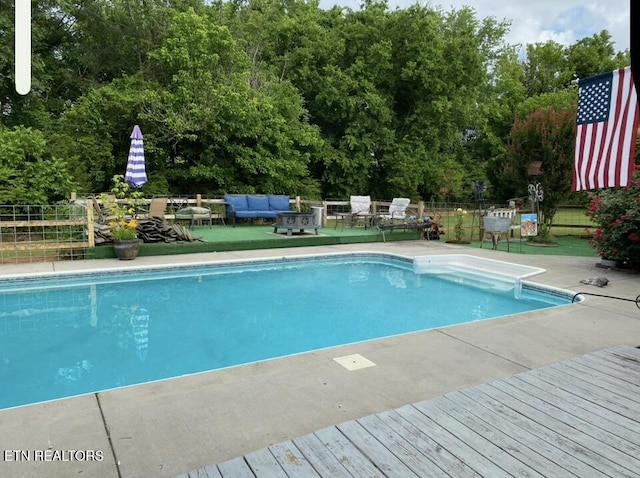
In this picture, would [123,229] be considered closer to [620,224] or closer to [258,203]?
[258,203]

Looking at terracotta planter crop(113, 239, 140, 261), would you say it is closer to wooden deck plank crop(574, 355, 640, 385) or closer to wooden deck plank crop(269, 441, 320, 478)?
wooden deck plank crop(269, 441, 320, 478)

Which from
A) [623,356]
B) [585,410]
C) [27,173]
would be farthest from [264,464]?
[27,173]

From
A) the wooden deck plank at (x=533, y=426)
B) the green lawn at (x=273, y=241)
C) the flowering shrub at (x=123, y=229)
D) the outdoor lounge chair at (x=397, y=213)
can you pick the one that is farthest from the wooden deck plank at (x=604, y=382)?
the outdoor lounge chair at (x=397, y=213)

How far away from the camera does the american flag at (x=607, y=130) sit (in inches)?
160

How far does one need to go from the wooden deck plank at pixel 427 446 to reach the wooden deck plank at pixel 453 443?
0.02m

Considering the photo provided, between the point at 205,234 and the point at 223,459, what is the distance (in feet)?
27.2

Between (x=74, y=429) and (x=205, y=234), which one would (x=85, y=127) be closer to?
(x=205, y=234)

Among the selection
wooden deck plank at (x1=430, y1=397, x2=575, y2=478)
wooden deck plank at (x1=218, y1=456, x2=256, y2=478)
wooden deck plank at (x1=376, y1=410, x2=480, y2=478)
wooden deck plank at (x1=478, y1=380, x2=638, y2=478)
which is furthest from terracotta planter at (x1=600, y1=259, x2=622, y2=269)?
wooden deck plank at (x1=218, y1=456, x2=256, y2=478)

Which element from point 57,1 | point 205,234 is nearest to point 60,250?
point 205,234

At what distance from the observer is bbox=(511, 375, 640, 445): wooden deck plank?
6.88 feet

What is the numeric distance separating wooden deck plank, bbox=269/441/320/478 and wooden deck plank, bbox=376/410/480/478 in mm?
508

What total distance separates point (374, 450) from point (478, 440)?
498 millimetres

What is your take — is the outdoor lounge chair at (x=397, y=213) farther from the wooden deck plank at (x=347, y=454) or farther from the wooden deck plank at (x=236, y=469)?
the wooden deck plank at (x=236, y=469)

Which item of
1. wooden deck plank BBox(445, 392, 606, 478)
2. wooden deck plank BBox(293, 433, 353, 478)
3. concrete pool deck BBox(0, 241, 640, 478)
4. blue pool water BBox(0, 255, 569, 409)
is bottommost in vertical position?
blue pool water BBox(0, 255, 569, 409)
